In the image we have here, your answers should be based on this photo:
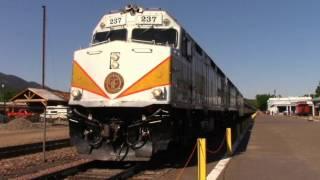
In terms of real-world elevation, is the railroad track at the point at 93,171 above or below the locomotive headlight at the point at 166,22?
below

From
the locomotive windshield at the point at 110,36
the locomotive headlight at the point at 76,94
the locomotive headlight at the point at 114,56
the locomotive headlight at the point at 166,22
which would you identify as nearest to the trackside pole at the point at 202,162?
the locomotive headlight at the point at 114,56

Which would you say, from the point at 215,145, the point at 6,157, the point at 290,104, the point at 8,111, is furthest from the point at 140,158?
the point at 290,104

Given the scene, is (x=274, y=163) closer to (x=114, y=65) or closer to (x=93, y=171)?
(x=93, y=171)

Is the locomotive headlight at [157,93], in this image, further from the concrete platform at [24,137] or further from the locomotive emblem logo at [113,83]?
the concrete platform at [24,137]

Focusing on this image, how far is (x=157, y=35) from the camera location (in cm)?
1464

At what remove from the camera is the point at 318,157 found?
1678 centimetres

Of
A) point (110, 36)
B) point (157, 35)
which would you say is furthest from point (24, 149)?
point (157, 35)

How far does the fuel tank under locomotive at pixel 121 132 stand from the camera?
1274 cm

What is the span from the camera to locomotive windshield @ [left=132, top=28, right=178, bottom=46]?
1453 cm

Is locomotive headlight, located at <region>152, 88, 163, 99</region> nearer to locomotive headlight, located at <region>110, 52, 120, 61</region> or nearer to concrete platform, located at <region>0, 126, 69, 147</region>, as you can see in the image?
locomotive headlight, located at <region>110, 52, 120, 61</region>

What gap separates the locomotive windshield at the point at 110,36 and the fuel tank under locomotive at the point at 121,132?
2.53m

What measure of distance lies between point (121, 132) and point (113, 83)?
125 cm

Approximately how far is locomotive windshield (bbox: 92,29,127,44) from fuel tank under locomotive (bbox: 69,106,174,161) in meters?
2.53

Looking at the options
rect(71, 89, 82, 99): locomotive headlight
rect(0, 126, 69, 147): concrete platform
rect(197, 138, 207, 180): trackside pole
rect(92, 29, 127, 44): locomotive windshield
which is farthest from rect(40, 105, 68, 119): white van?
rect(197, 138, 207, 180): trackside pole
